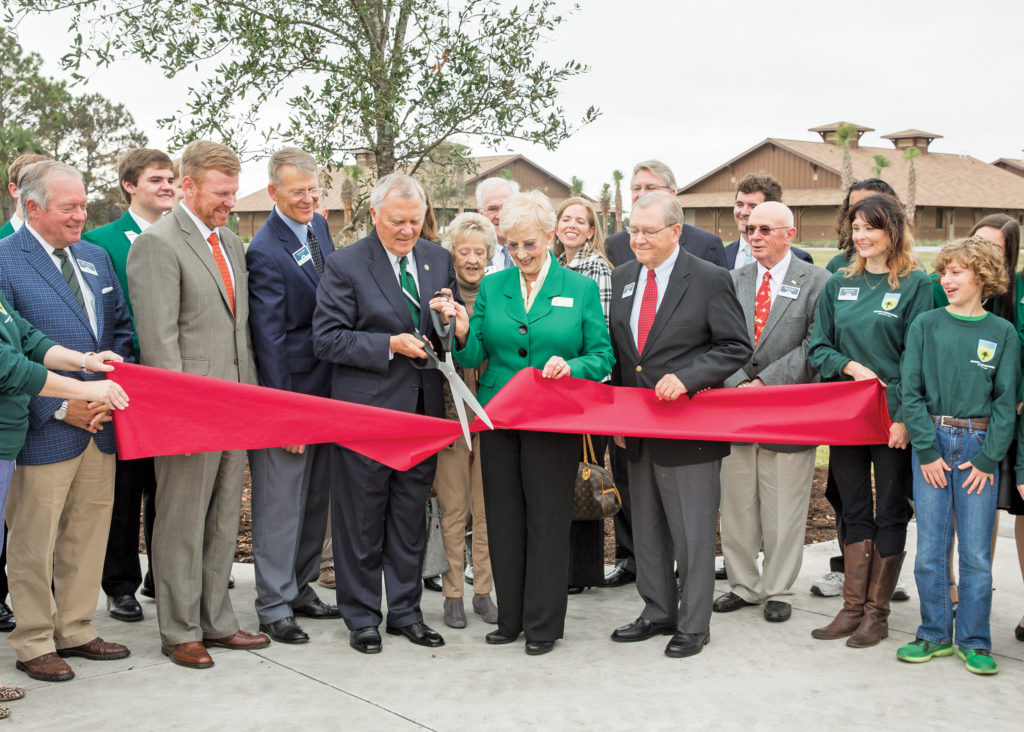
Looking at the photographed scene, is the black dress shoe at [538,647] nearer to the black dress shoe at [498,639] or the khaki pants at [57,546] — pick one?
the black dress shoe at [498,639]

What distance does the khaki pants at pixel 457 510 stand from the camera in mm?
5430

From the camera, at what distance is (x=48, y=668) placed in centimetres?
451

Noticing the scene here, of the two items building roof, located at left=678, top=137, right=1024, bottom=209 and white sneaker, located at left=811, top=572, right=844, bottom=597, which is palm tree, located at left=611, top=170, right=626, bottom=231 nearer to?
building roof, located at left=678, top=137, right=1024, bottom=209

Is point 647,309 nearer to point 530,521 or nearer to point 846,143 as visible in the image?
point 530,521

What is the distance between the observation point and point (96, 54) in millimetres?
7480

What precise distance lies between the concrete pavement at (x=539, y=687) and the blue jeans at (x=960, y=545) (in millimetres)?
192

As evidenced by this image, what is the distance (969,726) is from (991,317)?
182cm

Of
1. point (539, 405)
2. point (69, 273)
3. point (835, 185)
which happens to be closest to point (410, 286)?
point (539, 405)

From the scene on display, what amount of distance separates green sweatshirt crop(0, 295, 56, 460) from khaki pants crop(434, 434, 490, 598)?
2.04m

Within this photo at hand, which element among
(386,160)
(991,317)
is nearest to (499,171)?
(386,160)

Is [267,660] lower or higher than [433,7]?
lower

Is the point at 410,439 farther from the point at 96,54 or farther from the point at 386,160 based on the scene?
the point at 96,54

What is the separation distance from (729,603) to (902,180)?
4943 cm

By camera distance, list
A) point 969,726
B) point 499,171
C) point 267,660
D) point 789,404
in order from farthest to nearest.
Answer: point 499,171 → point 789,404 → point 267,660 → point 969,726
